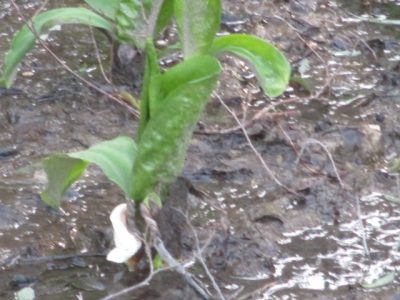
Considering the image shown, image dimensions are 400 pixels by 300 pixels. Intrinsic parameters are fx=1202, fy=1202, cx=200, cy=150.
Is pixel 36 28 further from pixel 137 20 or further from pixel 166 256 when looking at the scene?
pixel 166 256

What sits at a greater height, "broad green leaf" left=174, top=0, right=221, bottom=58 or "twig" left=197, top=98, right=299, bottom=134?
"broad green leaf" left=174, top=0, right=221, bottom=58

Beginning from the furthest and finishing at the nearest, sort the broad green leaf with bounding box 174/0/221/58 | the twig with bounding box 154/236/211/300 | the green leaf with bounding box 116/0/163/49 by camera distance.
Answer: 1. the green leaf with bounding box 116/0/163/49
2. the broad green leaf with bounding box 174/0/221/58
3. the twig with bounding box 154/236/211/300

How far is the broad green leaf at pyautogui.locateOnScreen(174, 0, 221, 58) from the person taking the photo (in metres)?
2.69

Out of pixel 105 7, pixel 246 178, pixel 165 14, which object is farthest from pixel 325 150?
pixel 105 7

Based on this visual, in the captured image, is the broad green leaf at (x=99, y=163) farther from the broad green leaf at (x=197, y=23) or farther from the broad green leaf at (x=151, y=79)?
the broad green leaf at (x=197, y=23)

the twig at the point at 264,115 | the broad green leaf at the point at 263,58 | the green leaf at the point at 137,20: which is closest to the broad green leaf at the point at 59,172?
the broad green leaf at the point at 263,58

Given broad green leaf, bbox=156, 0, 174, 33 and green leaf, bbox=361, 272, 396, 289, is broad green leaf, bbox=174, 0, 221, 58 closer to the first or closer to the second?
broad green leaf, bbox=156, 0, 174, 33

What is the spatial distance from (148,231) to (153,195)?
0.30 feet

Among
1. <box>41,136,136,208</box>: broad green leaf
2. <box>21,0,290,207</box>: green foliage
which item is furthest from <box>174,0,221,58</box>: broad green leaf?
<box>41,136,136,208</box>: broad green leaf

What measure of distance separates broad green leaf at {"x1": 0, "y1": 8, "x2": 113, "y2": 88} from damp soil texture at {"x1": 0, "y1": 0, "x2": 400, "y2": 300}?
0.96ft

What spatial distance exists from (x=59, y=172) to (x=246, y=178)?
759 millimetres

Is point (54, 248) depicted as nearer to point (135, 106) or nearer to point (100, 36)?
point (135, 106)

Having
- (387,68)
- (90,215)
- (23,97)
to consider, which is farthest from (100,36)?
(90,215)

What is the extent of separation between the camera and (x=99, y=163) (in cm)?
255
